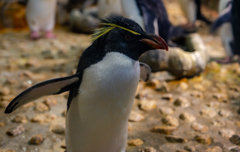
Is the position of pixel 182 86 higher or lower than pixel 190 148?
lower

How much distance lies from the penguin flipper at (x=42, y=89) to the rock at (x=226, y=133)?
42.5 inches

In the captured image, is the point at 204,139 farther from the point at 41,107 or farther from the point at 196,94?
the point at 41,107

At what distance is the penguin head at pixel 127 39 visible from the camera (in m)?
1.01

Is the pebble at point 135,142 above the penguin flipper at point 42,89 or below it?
below

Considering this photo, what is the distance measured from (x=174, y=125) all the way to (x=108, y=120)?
2.51ft

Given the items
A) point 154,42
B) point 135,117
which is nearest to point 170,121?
point 135,117

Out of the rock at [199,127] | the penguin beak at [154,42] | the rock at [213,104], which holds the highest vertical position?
the penguin beak at [154,42]

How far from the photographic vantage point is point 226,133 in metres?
1.58

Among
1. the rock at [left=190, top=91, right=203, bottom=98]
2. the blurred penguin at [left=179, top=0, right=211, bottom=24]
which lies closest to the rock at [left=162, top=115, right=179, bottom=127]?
the rock at [left=190, top=91, right=203, bottom=98]

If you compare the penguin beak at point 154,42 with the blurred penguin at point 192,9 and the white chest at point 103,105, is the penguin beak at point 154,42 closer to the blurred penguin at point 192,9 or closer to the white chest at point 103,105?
the white chest at point 103,105

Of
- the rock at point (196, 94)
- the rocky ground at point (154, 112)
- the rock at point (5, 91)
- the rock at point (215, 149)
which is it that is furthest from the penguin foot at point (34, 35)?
the rock at point (215, 149)

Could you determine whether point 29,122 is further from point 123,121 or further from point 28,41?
point 28,41

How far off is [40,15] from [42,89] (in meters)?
3.24

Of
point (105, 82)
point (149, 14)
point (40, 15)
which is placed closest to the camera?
point (105, 82)
